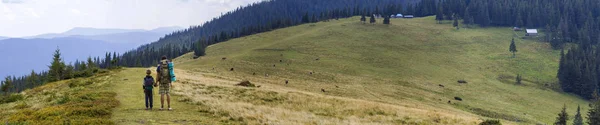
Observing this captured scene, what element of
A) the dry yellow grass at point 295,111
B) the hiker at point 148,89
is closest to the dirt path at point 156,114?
the hiker at point 148,89

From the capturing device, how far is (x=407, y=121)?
25.3 m

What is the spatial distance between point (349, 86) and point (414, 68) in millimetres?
33643

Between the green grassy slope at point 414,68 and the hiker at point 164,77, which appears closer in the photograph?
the hiker at point 164,77

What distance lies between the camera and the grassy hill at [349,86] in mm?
22078

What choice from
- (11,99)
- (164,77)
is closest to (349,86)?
(11,99)

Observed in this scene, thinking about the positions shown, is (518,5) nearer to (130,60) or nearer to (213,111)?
(130,60)

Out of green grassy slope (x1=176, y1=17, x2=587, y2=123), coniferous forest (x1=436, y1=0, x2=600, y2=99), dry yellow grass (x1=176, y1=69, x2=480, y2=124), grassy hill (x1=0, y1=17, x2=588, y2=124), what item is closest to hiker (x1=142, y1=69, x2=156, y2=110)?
grassy hill (x1=0, y1=17, x2=588, y2=124)

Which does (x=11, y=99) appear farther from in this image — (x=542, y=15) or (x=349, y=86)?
(x=542, y=15)

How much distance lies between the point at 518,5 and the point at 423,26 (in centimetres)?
5627

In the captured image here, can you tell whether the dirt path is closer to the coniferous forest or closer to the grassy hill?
the grassy hill

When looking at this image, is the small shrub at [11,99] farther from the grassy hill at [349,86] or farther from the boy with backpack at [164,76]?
the boy with backpack at [164,76]

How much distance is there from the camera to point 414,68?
311 ft

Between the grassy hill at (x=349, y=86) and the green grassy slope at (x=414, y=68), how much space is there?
32cm

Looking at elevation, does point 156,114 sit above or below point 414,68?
above
